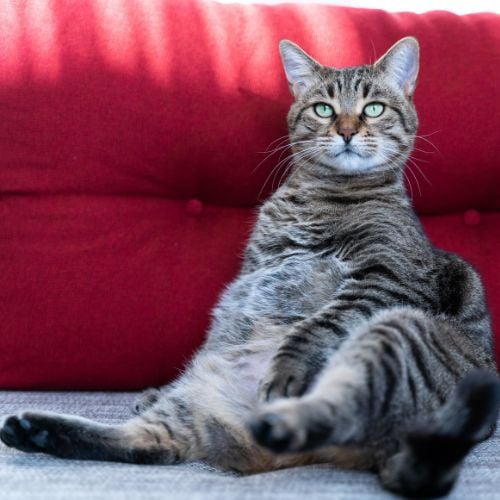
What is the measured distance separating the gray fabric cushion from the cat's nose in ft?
2.97

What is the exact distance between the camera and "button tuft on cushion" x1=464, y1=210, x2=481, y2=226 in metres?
2.36

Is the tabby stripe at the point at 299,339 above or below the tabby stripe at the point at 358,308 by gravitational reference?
below

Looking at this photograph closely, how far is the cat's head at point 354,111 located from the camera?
6.67 feet

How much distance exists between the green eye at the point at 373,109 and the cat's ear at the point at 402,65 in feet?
0.35

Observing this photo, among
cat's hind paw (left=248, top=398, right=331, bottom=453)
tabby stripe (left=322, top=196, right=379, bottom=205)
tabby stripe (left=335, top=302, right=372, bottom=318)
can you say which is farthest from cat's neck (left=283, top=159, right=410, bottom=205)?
cat's hind paw (left=248, top=398, right=331, bottom=453)

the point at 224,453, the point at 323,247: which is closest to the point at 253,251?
the point at 323,247

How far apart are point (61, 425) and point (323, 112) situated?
1195 mm

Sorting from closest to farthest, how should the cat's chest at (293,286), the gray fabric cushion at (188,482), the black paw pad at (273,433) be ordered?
1. the black paw pad at (273,433)
2. the gray fabric cushion at (188,482)
3. the cat's chest at (293,286)

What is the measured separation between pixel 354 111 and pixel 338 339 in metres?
0.78

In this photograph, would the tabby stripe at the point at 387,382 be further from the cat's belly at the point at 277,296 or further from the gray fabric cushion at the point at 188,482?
the cat's belly at the point at 277,296

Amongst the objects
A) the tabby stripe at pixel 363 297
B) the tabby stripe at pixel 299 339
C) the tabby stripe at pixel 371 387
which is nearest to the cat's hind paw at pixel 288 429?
the tabby stripe at pixel 371 387

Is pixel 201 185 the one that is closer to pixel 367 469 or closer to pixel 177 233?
pixel 177 233

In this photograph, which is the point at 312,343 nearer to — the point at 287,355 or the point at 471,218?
the point at 287,355

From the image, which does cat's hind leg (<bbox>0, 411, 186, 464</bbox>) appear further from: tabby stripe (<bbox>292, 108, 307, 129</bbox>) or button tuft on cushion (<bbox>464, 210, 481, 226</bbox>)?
button tuft on cushion (<bbox>464, 210, 481, 226</bbox>)
